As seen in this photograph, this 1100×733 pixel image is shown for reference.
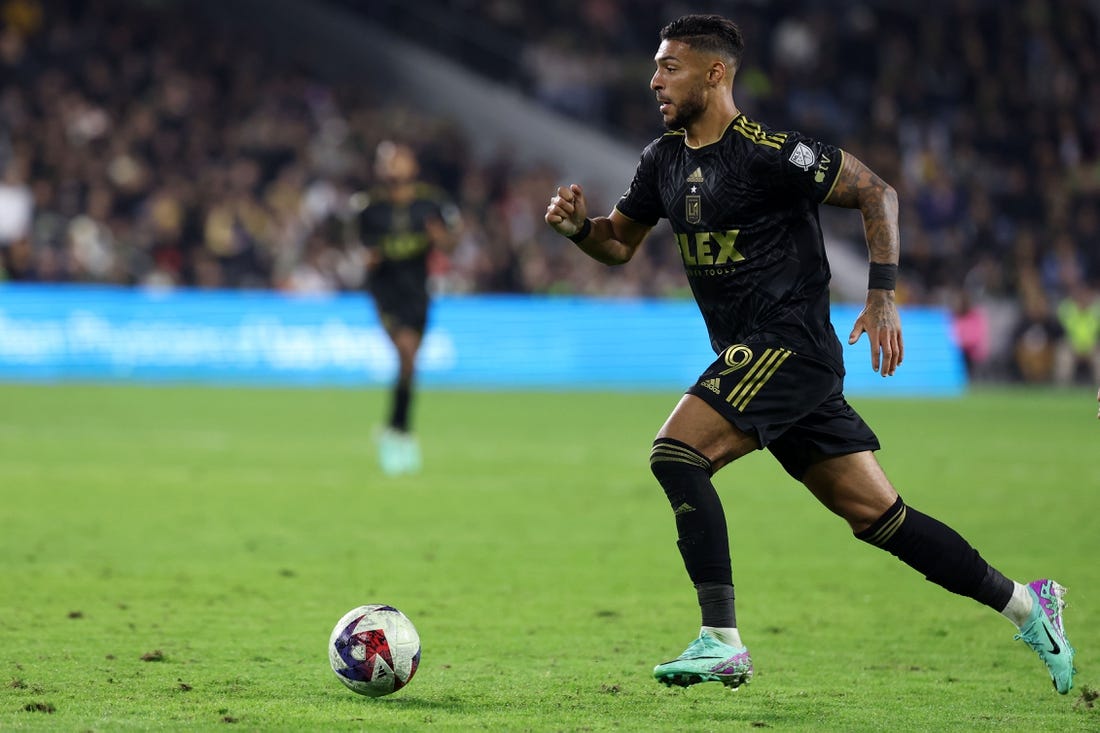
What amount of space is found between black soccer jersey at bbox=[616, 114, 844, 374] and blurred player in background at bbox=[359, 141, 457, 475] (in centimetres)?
739

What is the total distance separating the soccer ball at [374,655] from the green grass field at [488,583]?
0.25ft

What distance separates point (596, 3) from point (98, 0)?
32.9ft

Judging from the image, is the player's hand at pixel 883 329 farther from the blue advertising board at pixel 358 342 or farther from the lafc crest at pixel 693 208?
the blue advertising board at pixel 358 342

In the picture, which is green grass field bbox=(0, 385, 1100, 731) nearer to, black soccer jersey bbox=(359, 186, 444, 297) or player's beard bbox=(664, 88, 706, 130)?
black soccer jersey bbox=(359, 186, 444, 297)

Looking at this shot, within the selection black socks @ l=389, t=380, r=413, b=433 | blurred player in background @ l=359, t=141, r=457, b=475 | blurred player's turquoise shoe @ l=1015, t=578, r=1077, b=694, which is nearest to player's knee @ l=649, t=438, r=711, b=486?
blurred player's turquoise shoe @ l=1015, t=578, r=1077, b=694

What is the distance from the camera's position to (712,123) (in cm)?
576

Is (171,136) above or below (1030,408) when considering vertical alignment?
above

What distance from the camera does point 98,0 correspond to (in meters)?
29.1

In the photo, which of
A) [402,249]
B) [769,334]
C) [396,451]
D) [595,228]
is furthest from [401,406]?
[769,334]

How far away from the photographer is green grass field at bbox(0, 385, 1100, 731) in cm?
532

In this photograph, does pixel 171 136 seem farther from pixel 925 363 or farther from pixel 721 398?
pixel 721 398

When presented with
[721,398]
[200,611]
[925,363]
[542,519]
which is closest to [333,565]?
[200,611]

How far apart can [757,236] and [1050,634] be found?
5.68 feet

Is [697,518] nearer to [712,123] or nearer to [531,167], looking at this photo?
[712,123]
